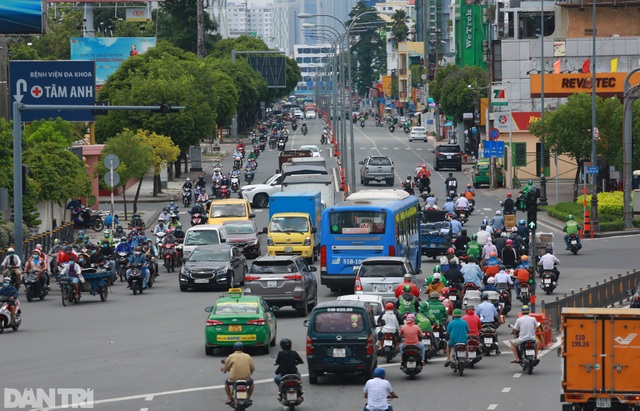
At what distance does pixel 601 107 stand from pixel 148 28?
10467cm

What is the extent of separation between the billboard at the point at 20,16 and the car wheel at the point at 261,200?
49.8ft

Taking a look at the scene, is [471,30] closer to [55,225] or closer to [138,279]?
[55,225]

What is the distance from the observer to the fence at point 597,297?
102ft

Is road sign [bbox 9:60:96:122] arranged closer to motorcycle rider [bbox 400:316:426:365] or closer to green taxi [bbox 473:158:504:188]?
green taxi [bbox 473:158:504:188]

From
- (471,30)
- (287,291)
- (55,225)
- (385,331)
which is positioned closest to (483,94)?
(471,30)

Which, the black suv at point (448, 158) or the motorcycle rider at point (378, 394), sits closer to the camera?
the motorcycle rider at point (378, 394)

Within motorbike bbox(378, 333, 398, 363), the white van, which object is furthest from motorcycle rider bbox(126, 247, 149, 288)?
motorbike bbox(378, 333, 398, 363)

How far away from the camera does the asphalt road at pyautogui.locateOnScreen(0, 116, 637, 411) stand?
22906 millimetres

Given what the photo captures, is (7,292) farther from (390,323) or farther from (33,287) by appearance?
(390,323)

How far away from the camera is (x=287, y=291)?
1328 inches

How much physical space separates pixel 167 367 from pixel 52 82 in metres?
36.0

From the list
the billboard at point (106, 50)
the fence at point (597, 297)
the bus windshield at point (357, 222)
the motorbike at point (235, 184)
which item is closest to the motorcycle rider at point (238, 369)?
the fence at point (597, 297)

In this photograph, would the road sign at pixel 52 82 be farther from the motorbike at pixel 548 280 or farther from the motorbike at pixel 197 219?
the motorbike at pixel 548 280

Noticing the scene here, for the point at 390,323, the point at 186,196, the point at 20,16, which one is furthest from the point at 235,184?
the point at 390,323
